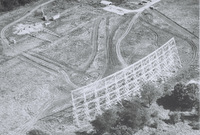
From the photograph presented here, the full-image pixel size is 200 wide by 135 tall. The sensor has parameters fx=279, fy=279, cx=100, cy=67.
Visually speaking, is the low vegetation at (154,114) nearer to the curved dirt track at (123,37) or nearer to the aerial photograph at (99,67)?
the aerial photograph at (99,67)

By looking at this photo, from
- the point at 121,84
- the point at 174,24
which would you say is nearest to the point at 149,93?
the point at 121,84

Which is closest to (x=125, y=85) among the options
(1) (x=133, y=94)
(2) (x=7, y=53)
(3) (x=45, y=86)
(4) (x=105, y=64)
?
(1) (x=133, y=94)

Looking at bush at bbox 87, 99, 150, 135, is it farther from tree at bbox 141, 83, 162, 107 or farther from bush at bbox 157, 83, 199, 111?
bush at bbox 157, 83, 199, 111

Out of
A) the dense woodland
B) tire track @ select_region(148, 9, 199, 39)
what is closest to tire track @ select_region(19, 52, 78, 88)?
the dense woodland

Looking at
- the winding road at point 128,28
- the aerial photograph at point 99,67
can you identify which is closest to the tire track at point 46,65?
the aerial photograph at point 99,67

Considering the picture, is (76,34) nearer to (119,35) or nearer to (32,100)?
(119,35)

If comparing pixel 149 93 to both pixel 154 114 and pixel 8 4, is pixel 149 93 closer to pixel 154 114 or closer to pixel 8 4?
pixel 154 114
